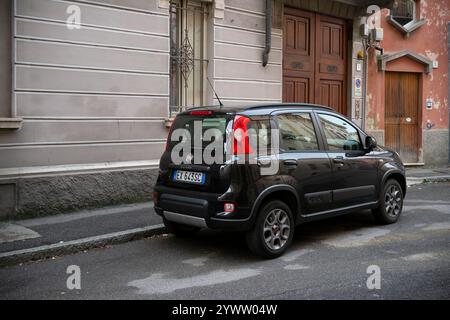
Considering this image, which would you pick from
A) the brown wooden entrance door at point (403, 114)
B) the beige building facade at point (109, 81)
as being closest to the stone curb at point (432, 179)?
the brown wooden entrance door at point (403, 114)

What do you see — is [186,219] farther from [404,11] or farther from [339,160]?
[404,11]

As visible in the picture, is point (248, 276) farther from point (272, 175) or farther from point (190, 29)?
point (190, 29)

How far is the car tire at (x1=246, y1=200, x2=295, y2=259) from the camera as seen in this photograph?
6.25m

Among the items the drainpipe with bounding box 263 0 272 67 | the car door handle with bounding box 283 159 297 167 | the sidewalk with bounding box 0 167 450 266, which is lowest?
the sidewalk with bounding box 0 167 450 266

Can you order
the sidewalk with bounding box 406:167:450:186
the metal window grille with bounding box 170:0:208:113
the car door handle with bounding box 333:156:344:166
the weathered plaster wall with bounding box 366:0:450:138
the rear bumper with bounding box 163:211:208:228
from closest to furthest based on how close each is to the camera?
the rear bumper with bounding box 163:211:208:228
the car door handle with bounding box 333:156:344:166
the metal window grille with bounding box 170:0:208:113
the sidewalk with bounding box 406:167:450:186
the weathered plaster wall with bounding box 366:0:450:138

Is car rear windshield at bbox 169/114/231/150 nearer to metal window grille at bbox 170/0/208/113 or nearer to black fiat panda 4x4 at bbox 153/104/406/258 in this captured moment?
black fiat panda 4x4 at bbox 153/104/406/258

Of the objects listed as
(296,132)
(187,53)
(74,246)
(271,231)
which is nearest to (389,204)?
(296,132)

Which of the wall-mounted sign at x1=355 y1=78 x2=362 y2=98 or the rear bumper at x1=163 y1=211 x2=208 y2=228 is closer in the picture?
the rear bumper at x1=163 y1=211 x2=208 y2=228

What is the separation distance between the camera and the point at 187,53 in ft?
34.5

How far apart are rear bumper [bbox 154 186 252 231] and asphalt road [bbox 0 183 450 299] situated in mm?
472

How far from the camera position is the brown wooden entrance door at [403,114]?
15.2 meters

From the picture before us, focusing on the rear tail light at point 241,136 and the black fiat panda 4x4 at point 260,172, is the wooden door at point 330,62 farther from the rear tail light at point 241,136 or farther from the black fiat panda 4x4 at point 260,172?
the rear tail light at point 241,136

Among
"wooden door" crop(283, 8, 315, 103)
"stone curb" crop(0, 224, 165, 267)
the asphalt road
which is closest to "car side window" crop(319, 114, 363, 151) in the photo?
the asphalt road
